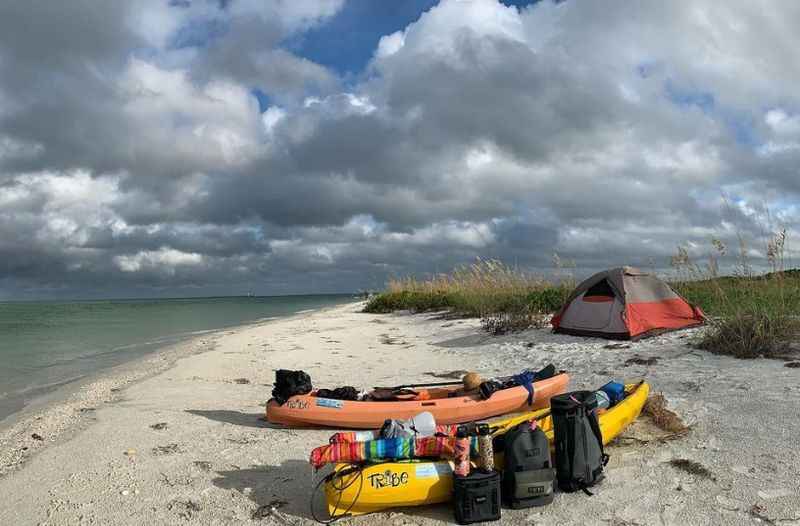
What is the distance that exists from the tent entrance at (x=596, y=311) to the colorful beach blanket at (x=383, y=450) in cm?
628

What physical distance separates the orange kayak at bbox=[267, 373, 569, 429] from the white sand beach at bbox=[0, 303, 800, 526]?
169 millimetres

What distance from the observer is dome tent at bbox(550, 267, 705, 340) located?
364 inches

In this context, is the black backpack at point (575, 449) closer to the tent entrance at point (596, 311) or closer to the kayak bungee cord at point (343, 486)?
the kayak bungee cord at point (343, 486)

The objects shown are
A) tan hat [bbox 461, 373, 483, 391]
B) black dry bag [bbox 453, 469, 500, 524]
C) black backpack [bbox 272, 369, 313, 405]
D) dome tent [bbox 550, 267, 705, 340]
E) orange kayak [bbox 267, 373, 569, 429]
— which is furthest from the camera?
dome tent [bbox 550, 267, 705, 340]

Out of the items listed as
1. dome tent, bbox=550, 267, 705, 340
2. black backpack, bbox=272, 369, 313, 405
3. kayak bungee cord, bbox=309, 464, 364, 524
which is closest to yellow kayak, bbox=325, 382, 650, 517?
kayak bungee cord, bbox=309, 464, 364, 524

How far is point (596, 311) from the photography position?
9.71 m

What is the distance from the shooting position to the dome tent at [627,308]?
9258 millimetres

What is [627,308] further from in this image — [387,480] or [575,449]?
[387,480]

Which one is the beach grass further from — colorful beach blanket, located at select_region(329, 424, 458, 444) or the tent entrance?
colorful beach blanket, located at select_region(329, 424, 458, 444)

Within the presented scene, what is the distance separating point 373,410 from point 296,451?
0.92 m

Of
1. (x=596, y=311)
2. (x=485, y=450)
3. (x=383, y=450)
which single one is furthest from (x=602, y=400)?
(x=596, y=311)

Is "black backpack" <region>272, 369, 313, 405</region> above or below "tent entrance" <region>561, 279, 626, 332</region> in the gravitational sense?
below

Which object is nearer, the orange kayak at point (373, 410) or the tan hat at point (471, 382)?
the orange kayak at point (373, 410)

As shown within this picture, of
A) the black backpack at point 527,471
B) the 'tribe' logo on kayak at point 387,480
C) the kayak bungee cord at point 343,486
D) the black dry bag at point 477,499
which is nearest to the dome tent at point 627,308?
the black backpack at point 527,471
